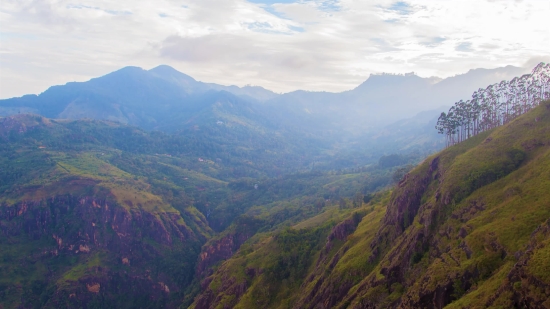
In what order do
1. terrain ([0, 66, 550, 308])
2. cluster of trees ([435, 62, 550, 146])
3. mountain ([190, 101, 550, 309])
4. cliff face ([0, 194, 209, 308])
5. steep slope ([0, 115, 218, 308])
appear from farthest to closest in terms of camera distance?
cliff face ([0, 194, 209, 308]), steep slope ([0, 115, 218, 308]), cluster of trees ([435, 62, 550, 146]), terrain ([0, 66, 550, 308]), mountain ([190, 101, 550, 309])

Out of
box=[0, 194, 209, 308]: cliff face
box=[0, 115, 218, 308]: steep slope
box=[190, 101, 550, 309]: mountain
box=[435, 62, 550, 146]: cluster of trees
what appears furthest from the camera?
box=[0, 194, 209, 308]: cliff face

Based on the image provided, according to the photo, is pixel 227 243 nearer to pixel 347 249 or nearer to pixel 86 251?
pixel 86 251

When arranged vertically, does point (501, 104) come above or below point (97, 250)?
above

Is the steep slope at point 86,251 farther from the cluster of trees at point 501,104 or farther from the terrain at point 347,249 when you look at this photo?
the cluster of trees at point 501,104

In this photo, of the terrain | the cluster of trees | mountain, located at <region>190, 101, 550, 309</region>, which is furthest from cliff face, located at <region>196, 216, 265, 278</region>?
the cluster of trees

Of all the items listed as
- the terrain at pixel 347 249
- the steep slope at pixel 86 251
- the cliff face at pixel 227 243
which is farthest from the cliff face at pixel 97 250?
the cliff face at pixel 227 243

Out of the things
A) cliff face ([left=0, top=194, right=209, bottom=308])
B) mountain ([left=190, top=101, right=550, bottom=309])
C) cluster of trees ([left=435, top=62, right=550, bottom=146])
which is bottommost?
cliff face ([left=0, top=194, right=209, bottom=308])

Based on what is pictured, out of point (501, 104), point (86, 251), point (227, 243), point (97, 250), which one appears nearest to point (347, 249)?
point (501, 104)

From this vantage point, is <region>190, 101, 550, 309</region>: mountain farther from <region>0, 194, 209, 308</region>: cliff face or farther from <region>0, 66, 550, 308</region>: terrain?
<region>0, 194, 209, 308</region>: cliff face
